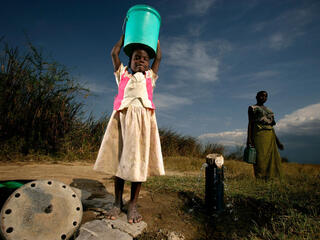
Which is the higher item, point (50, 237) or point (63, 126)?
point (63, 126)

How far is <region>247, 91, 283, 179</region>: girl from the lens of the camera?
14.9 feet

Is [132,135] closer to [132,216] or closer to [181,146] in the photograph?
[132,216]

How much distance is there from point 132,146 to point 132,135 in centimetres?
12

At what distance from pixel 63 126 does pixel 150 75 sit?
5.25 metres

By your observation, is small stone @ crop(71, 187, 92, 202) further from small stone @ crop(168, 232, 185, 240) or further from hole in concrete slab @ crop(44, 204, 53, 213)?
small stone @ crop(168, 232, 185, 240)

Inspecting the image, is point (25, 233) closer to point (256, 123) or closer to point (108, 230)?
point (108, 230)

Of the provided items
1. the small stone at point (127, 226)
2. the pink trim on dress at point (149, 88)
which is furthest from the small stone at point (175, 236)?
the pink trim on dress at point (149, 88)

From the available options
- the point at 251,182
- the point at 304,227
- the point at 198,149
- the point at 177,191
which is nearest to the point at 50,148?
the point at 177,191

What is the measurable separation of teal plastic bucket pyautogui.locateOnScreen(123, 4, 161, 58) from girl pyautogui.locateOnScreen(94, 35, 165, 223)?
0.11 meters

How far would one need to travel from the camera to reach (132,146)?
6.79 feet

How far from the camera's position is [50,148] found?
244 inches

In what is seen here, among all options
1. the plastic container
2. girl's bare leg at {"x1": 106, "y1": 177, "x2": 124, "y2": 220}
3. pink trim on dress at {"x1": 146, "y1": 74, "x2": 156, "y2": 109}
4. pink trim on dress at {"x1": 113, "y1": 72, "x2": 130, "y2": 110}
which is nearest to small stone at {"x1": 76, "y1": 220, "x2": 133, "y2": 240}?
girl's bare leg at {"x1": 106, "y1": 177, "x2": 124, "y2": 220}

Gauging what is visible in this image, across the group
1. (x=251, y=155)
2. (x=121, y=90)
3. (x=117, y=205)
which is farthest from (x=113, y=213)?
(x=251, y=155)

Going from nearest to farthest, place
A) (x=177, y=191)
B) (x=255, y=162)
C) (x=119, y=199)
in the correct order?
(x=119, y=199), (x=177, y=191), (x=255, y=162)
